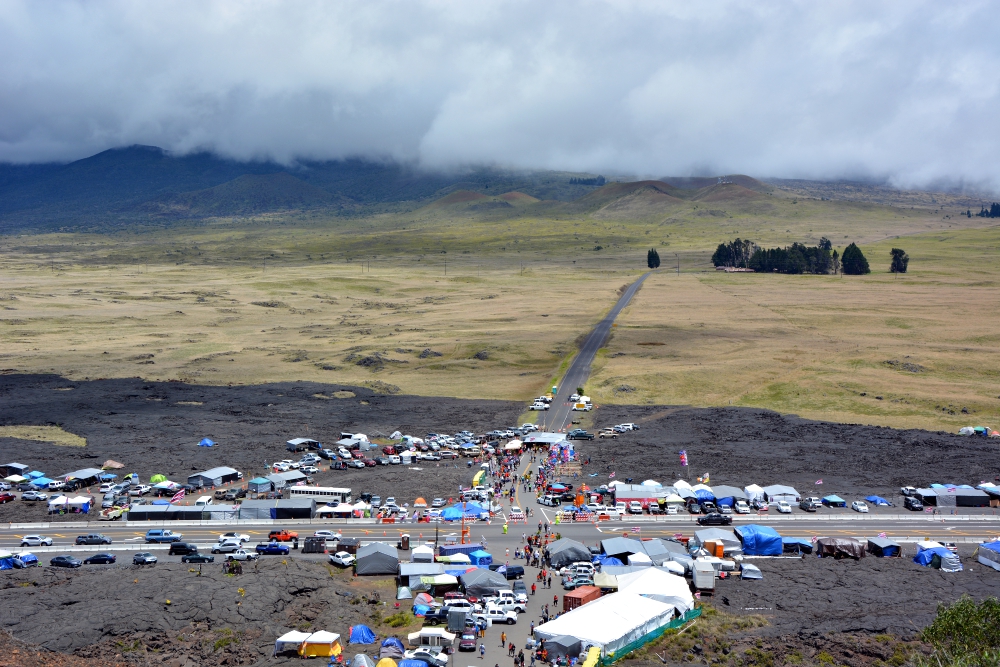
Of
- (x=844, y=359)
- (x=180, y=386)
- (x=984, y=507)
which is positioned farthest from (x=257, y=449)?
(x=844, y=359)

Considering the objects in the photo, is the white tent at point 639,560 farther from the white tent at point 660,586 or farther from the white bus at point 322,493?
the white bus at point 322,493

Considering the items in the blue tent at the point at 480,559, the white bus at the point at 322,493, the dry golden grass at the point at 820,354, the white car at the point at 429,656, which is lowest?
the white bus at the point at 322,493

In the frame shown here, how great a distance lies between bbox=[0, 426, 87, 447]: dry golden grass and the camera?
7781 cm

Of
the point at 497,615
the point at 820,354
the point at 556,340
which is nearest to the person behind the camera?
the point at 497,615

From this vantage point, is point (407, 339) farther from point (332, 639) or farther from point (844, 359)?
point (332, 639)

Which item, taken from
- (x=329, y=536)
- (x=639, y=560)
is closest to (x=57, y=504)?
(x=329, y=536)

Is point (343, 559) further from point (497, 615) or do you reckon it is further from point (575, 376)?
point (575, 376)

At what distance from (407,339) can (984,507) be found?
274 feet

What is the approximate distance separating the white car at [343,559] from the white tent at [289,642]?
10.7m

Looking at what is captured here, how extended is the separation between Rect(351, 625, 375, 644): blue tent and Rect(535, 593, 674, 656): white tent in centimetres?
733

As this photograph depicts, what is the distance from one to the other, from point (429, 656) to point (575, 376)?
69469 mm

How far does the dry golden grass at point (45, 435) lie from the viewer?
7781 centimetres

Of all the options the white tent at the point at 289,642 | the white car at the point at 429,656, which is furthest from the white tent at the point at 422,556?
the white car at the point at 429,656

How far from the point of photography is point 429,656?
3588 cm
